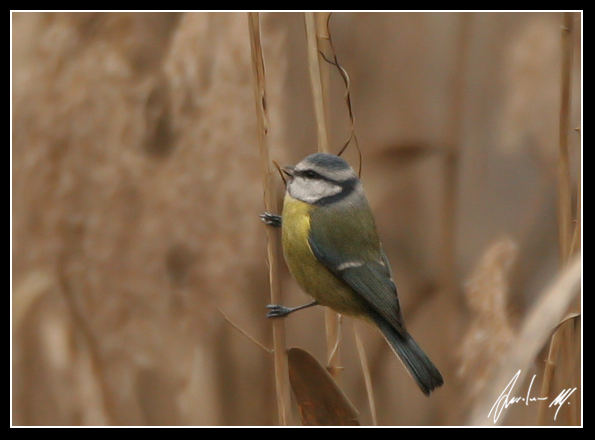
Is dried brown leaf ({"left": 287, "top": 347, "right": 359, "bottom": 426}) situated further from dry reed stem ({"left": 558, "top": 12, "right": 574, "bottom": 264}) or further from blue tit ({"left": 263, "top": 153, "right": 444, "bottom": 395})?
dry reed stem ({"left": 558, "top": 12, "right": 574, "bottom": 264})

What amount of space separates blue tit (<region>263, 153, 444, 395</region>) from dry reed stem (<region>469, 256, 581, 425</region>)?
247mm

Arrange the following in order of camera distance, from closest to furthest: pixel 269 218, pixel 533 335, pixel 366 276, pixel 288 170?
pixel 533 335, pixel 269 218, pixel 288 170, pixel 366 276

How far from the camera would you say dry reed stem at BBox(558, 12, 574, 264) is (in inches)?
49.2

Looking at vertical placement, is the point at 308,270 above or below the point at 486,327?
above

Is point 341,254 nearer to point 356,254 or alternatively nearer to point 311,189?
point 356,254

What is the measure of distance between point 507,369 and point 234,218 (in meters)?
0.56

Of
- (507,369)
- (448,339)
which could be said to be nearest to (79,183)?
(507,369)

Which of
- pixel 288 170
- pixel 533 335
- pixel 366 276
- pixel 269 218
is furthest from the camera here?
pixel 366 276

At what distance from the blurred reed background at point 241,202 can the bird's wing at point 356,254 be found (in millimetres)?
109

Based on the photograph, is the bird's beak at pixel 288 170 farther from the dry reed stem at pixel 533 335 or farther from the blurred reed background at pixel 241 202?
the dry reed stem at pixel 533 335

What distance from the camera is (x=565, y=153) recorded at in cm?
127

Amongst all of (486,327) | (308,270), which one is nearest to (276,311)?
(308,270)
